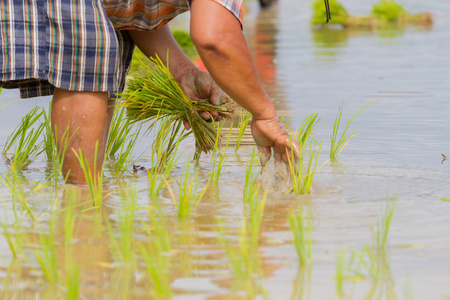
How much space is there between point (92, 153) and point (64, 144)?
0.32 ft

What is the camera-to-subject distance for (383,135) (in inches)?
158

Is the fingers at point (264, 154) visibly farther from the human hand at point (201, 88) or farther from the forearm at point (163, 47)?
the forearm at point (163, 47)

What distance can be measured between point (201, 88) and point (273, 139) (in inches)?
24.0

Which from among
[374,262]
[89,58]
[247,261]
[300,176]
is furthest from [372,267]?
[89,58]

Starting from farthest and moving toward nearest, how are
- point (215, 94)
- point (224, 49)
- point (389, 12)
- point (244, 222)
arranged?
point (389, 12), point (215, 94), point (224, 49), point (244, 222)

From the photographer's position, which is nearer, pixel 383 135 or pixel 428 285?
pixel 428 285

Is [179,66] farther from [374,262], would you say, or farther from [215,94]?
[374,262]

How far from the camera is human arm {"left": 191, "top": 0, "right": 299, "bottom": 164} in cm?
249

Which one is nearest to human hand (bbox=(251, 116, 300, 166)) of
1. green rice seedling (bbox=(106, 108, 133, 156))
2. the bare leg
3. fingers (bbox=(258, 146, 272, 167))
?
fingers (bbox=(258, 146, 272, 167))

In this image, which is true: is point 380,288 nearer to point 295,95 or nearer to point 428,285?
point 428,285

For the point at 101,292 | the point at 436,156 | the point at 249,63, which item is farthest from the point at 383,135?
the point at 101,292

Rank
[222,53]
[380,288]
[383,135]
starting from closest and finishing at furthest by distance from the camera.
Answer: [380,288]
[222,53]
[383,135]

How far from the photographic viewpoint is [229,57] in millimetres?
2531

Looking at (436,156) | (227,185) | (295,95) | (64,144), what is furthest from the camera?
(295,95)
